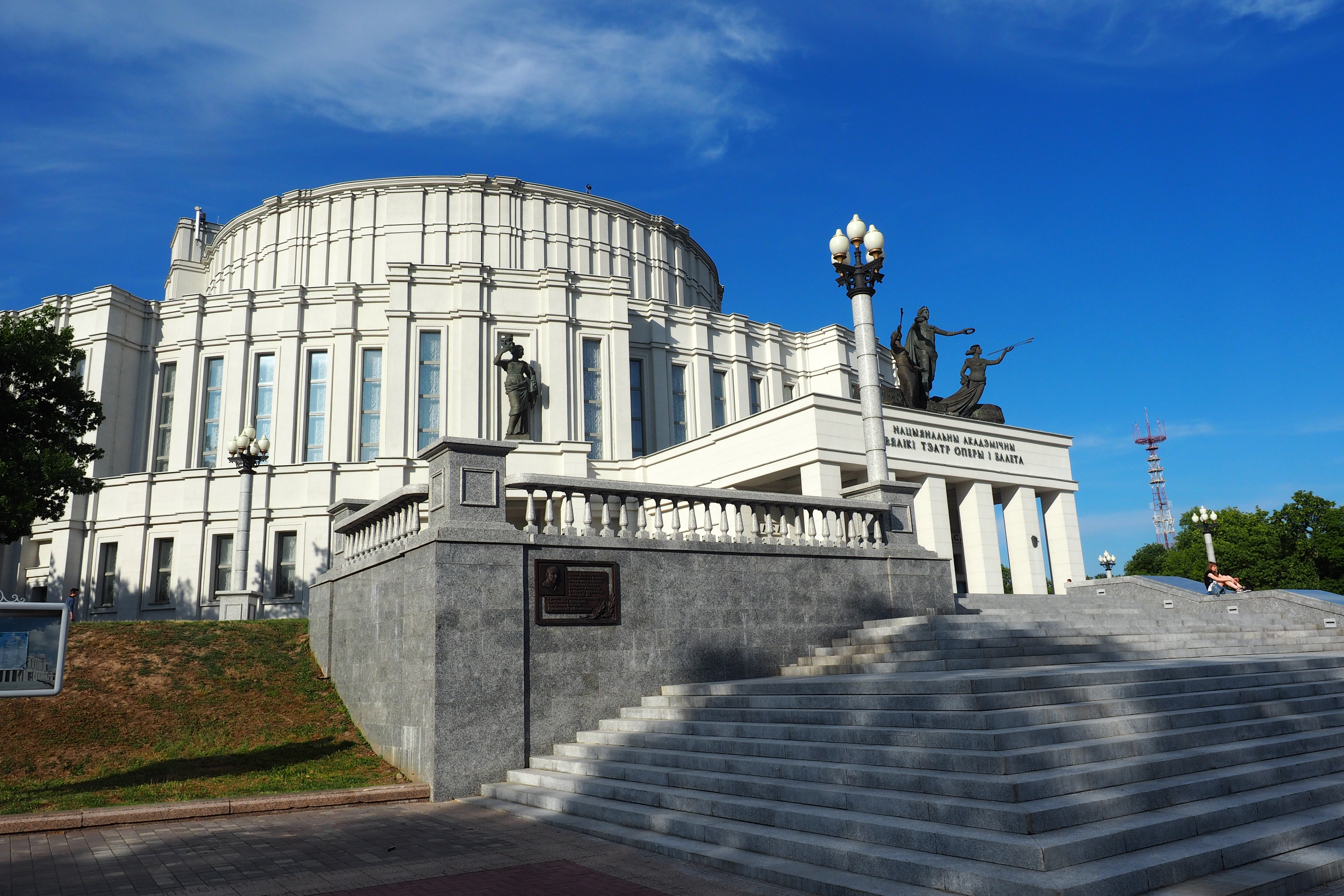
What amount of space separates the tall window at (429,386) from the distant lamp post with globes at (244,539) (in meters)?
8.62

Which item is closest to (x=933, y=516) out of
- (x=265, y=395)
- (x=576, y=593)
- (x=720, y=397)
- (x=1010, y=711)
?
(x=720, y=397)

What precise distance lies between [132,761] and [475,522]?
5.74 m

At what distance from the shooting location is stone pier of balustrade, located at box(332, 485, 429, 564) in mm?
12789

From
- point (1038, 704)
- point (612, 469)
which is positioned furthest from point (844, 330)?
point (1038, 704)

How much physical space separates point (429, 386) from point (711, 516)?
24.2m

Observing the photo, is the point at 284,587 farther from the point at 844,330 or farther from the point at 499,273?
the point at 844,330

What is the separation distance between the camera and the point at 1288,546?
58656mm

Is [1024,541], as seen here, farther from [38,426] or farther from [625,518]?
[38,426]

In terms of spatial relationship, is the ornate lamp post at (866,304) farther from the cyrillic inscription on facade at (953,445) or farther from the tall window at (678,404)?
the tall window at (678,404)

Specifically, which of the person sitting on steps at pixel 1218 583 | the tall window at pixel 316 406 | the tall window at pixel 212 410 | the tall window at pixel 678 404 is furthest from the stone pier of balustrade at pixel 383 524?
the tall window at pixel 212 410

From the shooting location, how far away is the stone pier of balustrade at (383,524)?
504 inches

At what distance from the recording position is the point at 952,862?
625 cm

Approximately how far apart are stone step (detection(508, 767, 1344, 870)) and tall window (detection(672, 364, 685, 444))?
1206 inches

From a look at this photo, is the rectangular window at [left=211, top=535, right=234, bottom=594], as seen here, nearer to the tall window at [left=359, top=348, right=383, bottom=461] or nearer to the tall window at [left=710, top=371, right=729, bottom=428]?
the tall window at [left=359, top=348, right=383, bottom=461]
